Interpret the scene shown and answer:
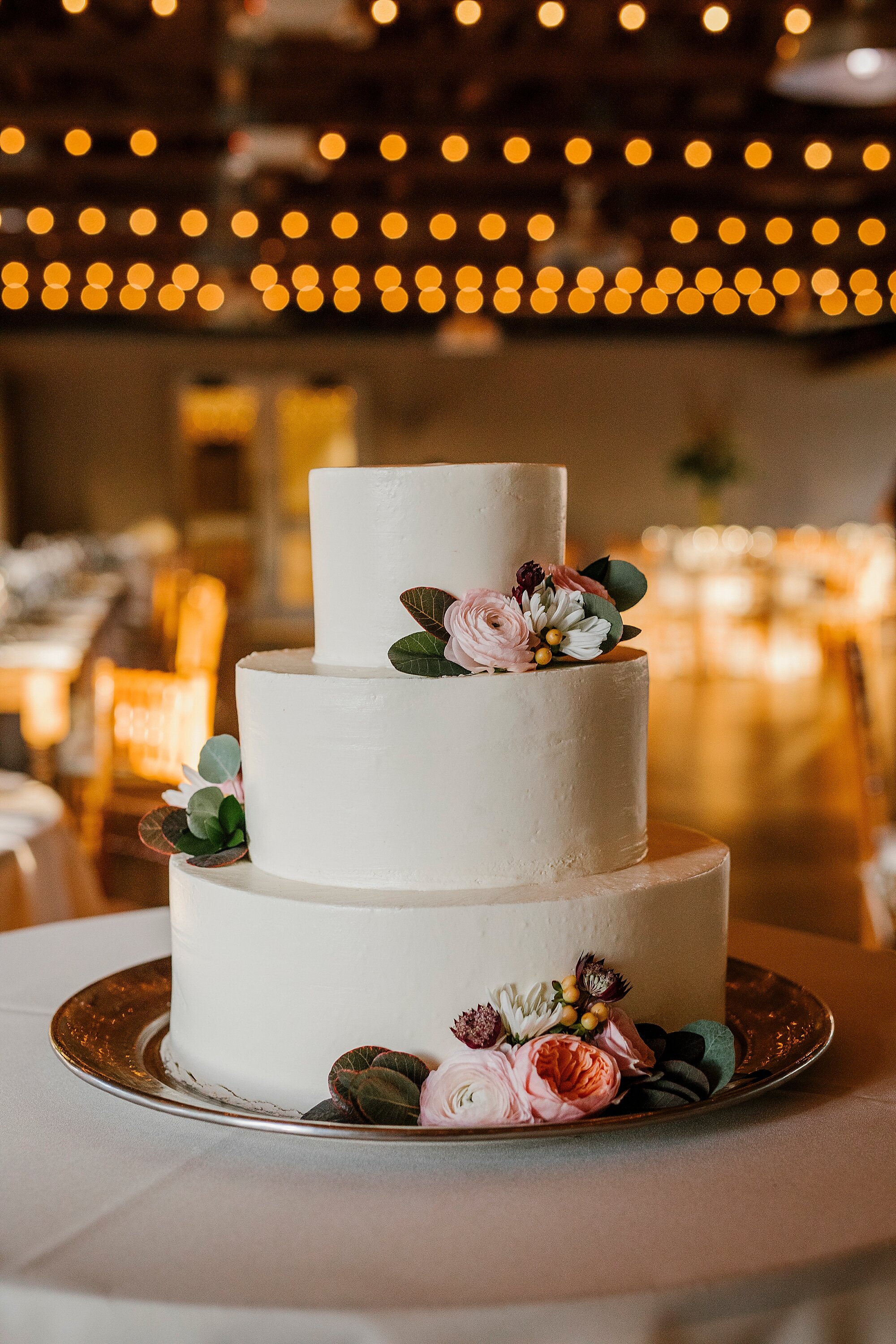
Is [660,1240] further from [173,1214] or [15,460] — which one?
[15,460]

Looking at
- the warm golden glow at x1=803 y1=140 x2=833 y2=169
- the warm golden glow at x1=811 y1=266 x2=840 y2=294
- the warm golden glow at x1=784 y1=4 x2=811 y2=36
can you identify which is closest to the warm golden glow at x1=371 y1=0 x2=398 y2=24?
the warm golden glow at x1=784 y1=4 x2=811 y2=36

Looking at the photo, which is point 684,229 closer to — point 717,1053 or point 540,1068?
point 717,1053

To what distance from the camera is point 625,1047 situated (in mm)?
1237

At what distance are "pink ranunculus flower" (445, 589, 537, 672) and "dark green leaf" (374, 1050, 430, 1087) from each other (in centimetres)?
36

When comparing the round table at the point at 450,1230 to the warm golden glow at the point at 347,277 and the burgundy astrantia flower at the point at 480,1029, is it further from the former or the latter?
the warm golden glow at the point at 347,277

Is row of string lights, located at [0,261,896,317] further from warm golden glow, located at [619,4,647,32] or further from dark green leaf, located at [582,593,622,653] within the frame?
dark green leaf, located at [582,593,622,653]

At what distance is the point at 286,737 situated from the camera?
139 cm

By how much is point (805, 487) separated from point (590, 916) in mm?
16671

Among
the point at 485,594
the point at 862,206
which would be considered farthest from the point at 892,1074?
the point at 862,206

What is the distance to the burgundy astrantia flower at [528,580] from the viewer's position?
4.49 ft

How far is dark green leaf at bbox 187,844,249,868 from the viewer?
145cm

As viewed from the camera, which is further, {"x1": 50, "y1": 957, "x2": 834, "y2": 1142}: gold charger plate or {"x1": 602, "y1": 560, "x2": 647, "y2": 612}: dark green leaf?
{"x1": 602, "y1": 560, "x2": 647, "y2": 612}: dark green leaf

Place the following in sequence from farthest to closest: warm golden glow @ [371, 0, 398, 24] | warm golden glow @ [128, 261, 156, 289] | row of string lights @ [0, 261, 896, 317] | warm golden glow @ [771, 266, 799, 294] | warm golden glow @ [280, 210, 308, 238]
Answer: warm golden glow @ [771, 266, 799, 294] → row of string lights @ [0, 261, 896, 317] → warm golden glow @ [128, 261, 156, 289] → warm golden glow @ [280, 210, 308, 238] → warm golden glow @ [371, 0, 398, 24]

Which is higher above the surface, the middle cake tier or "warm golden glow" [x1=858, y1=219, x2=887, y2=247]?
"warm golden glow" [x1=858, y1=219, x2=887, y2=247]
